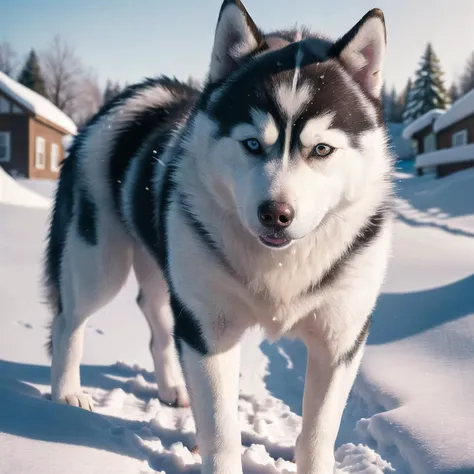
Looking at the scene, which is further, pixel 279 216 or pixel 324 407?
pixel 324 407

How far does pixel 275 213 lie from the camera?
132 centimetres

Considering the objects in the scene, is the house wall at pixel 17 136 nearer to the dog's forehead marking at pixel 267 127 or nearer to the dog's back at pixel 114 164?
the dog's back at pixel 114 164

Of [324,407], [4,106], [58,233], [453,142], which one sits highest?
[4,106]

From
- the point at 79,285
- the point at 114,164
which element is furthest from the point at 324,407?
the point at 114,164

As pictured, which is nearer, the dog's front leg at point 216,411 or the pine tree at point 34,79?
the dog's front leg at point 216,411

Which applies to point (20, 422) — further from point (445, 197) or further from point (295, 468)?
point (445, 197)

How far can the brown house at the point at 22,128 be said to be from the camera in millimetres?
14203

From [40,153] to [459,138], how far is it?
432 inches

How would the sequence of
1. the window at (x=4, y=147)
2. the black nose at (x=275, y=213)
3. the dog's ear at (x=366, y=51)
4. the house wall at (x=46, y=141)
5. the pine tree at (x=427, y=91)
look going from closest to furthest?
the black nose at (x=275, y=213), the dog's ear at (x=366, y=51), the window at (x=4, y=147), the house wall at (x=46, y=141), the pine tree at (x=427, y=91)

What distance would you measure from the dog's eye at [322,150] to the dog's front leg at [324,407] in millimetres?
633

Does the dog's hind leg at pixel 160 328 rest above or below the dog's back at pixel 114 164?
below

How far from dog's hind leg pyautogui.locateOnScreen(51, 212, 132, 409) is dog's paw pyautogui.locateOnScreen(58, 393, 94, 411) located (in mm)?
16

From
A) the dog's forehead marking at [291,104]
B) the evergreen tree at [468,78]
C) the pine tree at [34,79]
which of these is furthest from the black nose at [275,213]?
the pine tree at [34,79]

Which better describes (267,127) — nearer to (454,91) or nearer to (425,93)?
(454,91)
